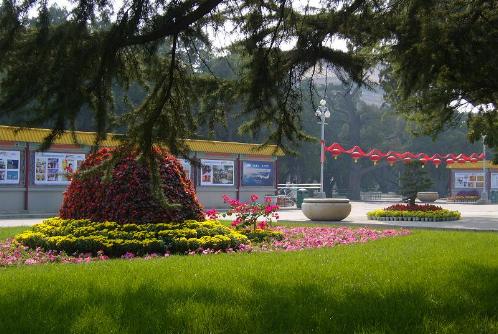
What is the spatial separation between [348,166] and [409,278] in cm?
5779

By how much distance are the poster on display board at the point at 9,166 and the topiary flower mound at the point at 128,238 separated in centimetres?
1319

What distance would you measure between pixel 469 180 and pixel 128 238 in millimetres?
48015

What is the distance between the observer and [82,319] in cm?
480

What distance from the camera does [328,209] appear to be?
67.1 ft

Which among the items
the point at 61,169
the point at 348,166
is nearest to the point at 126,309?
the point at 61,169

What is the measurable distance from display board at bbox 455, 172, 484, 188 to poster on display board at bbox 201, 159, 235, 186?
29.9m

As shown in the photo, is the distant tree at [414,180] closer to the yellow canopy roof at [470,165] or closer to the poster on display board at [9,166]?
the poster on display board at [9,166]

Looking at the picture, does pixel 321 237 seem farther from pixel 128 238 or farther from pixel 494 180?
pixel 494 180

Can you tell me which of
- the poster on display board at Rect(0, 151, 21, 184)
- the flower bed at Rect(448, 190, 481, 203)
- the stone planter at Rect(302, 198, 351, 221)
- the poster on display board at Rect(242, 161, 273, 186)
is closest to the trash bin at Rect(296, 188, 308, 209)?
the poster on display board at Rect(242, 161, 273, 186)

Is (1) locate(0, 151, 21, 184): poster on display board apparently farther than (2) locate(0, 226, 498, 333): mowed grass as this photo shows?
Yes

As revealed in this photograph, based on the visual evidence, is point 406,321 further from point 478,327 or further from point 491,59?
Result: point 491,59

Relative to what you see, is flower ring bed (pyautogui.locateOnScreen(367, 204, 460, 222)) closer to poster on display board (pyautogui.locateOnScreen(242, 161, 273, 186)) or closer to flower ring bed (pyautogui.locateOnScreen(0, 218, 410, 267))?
flower ring bed (pyautogui.locateOnScreen(0, 218, 410, 267))

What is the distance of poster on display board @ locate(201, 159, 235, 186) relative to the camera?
30.2m

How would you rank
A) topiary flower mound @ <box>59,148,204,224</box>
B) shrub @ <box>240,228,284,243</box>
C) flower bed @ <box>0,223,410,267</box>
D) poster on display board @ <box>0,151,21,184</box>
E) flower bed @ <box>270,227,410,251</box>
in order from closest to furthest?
1. flower bed @ <box>0,223,410,267</box>
2. topiary flower mound @ <box>59,148,204,224</box>
3. flower bed @ <box>270,227,410,251</box>
4. shrub @ <box>240,228,284,243</box>
5. poster on display board @ <box>0,151,21,184</box>
